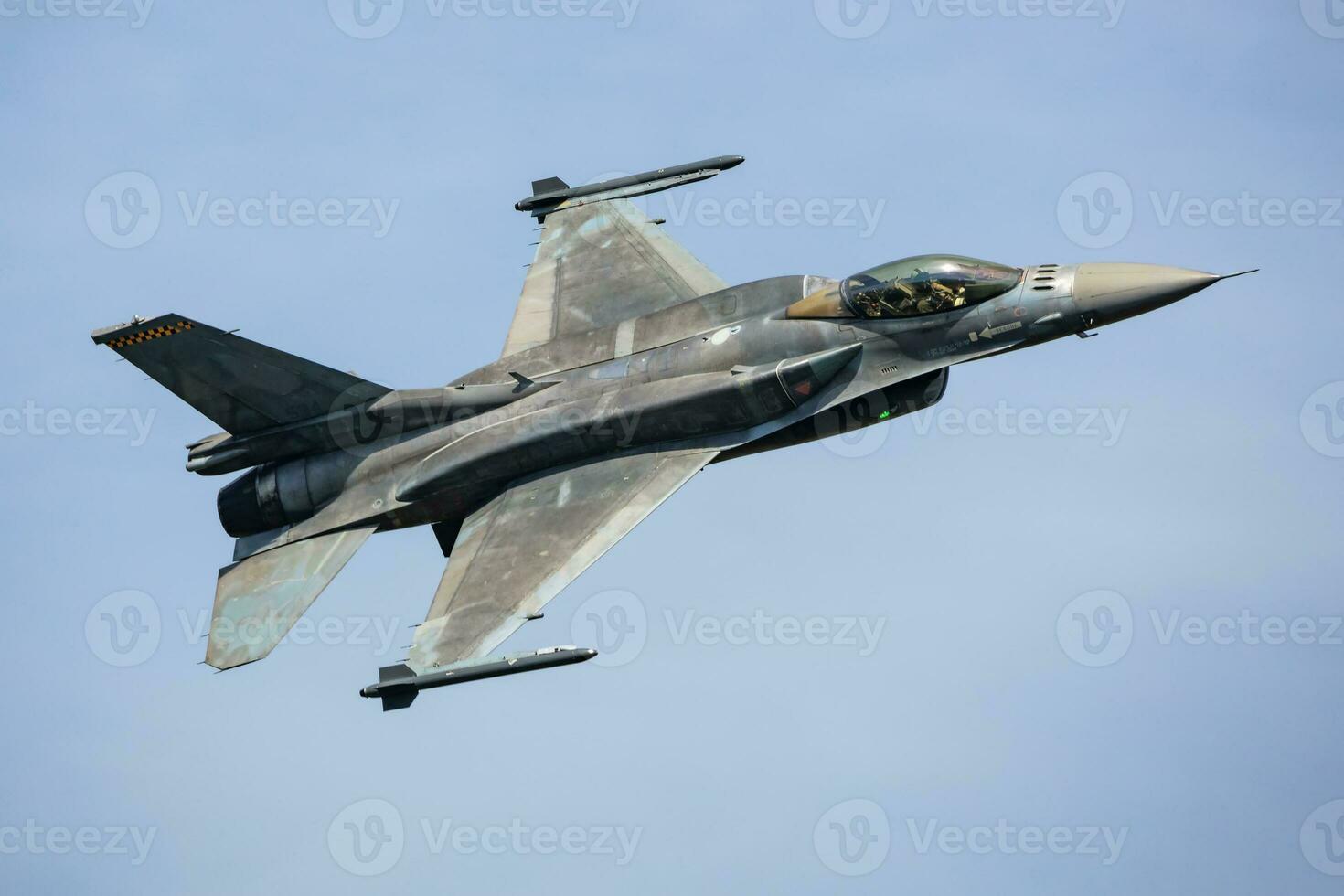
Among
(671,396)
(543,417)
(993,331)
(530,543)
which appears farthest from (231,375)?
(993,331)

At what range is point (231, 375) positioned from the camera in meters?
31.0

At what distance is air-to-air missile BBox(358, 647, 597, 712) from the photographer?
2762 centimetres

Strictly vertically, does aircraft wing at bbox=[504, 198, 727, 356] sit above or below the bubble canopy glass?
above

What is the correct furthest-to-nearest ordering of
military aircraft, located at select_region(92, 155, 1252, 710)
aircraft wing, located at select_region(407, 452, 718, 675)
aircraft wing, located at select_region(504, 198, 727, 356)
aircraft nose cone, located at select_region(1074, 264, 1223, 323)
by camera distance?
aircraft wing, located at select_region(504, 198, 727, 356) < military aircraft, located at select_region(92, 155, 1252, 710) < aircraft wing, located at select_region(407, 452, 718, 675) < aircraft nose cone, located at select_region(1074, 264, 1223, 323)

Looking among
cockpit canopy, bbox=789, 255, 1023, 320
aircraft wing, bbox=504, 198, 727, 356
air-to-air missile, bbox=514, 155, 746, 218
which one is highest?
air-to-air missile, bbox=514, 155, 746, 218

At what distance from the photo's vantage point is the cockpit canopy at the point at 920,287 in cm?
2911

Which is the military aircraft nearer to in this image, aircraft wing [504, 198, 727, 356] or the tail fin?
the tail fin

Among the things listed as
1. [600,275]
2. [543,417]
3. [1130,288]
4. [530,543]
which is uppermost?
[600,275]

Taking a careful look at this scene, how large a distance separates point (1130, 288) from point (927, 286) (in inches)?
113

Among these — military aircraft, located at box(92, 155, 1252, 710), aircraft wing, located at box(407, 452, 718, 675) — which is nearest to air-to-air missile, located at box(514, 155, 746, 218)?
military aircraft, located at box(92, 155, 1252, 710)

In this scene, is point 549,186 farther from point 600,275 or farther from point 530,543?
point 530,543

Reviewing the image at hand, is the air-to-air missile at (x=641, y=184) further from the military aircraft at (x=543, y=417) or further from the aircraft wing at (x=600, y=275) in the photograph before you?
the military aircraft at (x=543, y=417)

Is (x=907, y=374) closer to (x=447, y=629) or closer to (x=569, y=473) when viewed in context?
(x=569, y=473)

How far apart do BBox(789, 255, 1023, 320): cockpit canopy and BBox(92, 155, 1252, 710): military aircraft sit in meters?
0.03
